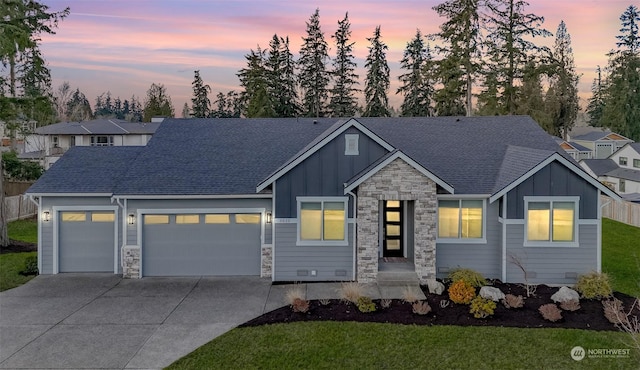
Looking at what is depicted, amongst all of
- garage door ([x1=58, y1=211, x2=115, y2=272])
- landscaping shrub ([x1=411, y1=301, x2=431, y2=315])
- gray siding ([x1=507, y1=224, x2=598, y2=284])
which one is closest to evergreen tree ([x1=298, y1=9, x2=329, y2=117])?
garage door ([x1=58, y1=211, x2=115, y2=272])

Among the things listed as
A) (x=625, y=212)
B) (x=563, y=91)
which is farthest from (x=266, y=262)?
(x=563, y=91)

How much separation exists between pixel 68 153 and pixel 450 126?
599 inches

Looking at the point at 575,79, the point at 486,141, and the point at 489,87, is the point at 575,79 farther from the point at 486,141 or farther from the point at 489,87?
the point at 486,141

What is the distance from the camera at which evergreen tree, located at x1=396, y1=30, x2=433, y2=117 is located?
4681 cm

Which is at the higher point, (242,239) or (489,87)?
(489,87)

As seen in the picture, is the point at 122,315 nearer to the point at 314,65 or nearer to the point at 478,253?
the point at 478,253

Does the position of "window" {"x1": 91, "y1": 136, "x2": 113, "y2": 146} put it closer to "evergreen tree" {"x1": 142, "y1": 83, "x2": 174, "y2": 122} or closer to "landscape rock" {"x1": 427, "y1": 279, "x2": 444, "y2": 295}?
"evergreen tree" {"x1": 142, "y1": 83, "x2": 174, "y2": 122}

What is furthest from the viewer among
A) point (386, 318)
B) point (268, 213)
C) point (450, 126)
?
point (450, 126)

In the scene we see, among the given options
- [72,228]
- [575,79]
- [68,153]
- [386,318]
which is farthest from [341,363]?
[575,79]

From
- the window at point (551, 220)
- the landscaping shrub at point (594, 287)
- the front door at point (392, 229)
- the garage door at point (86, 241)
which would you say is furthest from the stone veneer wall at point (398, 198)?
the garage door at point (86, 241)

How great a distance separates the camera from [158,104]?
69938 millimetres

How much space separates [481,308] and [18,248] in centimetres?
1900

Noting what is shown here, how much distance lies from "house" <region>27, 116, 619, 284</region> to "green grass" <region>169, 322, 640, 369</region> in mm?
3853

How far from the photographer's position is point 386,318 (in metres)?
10.8
